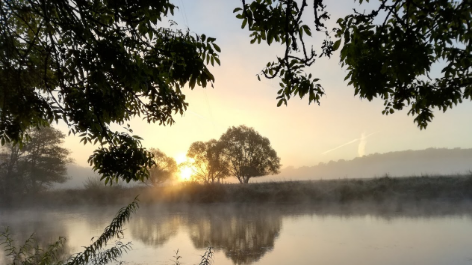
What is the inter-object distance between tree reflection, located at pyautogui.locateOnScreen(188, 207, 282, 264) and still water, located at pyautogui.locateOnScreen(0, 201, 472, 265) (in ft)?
0.08

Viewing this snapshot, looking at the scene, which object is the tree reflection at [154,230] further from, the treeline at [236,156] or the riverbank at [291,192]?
the treeline at [236,156]

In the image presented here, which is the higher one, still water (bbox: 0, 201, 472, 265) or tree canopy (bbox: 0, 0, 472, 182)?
tree canopy (bbox: 0, 0, 472, 182)

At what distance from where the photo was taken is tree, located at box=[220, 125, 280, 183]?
2559 cm

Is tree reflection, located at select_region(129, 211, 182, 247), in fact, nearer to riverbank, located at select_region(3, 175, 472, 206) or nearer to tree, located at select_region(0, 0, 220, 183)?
riverbank, located at select_region(3, 175, 472, 206)

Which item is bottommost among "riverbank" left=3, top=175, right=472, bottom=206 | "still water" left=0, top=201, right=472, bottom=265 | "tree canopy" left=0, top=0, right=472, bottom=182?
"still water" left=0, top=201, right=472, bottom=265

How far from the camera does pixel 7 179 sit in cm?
2183

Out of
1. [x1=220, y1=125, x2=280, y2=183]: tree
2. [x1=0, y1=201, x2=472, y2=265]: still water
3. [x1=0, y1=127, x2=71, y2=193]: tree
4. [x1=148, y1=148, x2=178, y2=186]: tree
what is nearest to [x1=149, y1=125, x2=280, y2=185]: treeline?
[x1=220, y1=125, x2=280, y2=183]: tree

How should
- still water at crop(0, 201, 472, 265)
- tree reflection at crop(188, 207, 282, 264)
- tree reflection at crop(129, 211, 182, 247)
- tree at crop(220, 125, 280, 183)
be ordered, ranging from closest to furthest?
still water at crop(0, 201, 472, 265)
tree reflection at crop(188, 207, 282, 264)
tree reflection at crop(129, 211, 182, 247)
tree at crop(220, 125, 280, 183)

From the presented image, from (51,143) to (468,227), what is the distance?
2283 cm

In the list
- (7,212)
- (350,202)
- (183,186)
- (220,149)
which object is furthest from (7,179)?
(350,202)

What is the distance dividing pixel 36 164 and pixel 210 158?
1184cm

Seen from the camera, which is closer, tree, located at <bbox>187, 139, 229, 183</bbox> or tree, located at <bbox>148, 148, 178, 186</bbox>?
tree, located at <bbox>187, 139, 229, 183</bbox>

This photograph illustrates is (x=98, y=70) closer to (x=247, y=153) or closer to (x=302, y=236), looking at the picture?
(x=302, y=236)

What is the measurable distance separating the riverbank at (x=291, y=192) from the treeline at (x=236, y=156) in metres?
4.62
